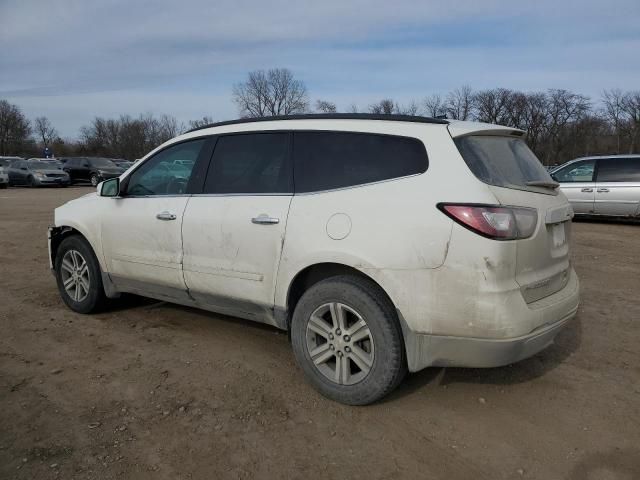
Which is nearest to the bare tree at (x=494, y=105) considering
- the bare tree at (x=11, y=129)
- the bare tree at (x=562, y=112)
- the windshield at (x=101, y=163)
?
the bare tree at (x=562, y=112)

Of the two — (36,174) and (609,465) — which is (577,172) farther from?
(36,174)

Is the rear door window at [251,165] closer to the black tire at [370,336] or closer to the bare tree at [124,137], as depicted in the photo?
the black tire at [370,336]

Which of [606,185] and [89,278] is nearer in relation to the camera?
[89,278]

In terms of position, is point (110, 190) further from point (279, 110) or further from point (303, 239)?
point (279, 110)

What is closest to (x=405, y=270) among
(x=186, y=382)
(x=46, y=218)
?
(x=186, y=382)

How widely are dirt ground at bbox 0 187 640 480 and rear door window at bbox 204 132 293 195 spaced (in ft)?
4.21

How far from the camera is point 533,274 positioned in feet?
9.74

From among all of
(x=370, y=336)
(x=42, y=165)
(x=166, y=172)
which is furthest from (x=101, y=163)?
(x=370, y=336)

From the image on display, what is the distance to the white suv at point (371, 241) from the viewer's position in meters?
2.84

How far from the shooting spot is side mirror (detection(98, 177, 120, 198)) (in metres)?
4.58

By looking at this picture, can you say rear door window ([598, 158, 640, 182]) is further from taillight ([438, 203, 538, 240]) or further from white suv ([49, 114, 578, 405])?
taillight ([438, 203, 538, 240])

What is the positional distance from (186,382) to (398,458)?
1.56 m

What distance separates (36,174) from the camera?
27188 millimetres

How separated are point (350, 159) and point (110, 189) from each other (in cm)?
240
